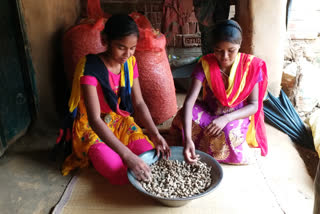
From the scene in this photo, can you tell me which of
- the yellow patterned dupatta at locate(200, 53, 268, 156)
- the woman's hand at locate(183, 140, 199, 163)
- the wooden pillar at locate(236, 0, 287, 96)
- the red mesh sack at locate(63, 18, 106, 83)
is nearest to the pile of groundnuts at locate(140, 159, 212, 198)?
the woman's hand at locate(183, 140, 199, 163)

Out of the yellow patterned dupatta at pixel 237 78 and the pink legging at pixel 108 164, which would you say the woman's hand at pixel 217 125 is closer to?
the yellow patterned dupatta at pixel 237 78

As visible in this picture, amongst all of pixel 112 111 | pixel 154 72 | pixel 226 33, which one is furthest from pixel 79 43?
pixel 226 33

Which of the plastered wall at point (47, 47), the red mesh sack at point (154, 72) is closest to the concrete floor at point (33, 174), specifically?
the plastered wall at point (47, 47)

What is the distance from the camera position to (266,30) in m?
2.46

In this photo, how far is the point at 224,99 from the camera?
6.16 ft

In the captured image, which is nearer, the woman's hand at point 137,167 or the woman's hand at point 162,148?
the woman's hand at point 137,167

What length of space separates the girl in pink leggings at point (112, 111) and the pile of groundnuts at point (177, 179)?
76 mm

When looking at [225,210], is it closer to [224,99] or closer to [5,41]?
[224,99]

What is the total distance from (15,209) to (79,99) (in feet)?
2.28

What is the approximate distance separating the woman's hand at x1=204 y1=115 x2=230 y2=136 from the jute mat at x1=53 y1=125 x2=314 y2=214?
290 millimetres

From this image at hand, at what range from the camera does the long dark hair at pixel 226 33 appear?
163cm

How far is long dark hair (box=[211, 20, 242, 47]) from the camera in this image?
5.35 feet

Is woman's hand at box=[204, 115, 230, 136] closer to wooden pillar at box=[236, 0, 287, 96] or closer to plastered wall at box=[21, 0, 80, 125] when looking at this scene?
wooden pillar at box=[236, 0, 287, 96]

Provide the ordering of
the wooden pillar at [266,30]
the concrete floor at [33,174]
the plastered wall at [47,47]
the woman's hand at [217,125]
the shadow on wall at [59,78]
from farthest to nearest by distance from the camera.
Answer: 1. the shadow on wall at [59,78]
2. the wooden pillar at [266,30]
3. the plastered wall at [47,47]
4. the woman's hand at [217,125]
5. the concrete floor at [33,174]
